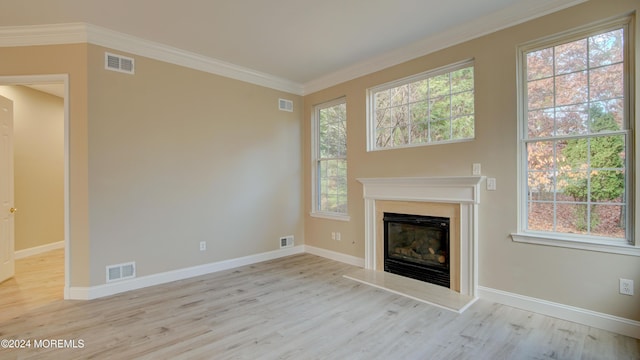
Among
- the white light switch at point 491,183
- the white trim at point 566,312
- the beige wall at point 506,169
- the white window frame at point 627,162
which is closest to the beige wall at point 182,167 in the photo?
the beige wall at point 506,169

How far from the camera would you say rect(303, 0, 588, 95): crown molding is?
281 cm

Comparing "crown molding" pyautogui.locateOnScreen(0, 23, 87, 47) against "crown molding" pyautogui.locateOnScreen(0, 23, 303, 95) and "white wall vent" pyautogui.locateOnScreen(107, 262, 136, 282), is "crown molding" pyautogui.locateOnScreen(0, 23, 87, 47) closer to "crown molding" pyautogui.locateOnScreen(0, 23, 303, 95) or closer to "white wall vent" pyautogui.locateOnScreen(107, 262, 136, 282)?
"crown molding" pyautogui.locateOnScreen(0, 23, 303, 95)

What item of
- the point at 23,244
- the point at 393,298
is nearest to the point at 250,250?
the point at 393,298

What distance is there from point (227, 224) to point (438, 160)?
3.03m

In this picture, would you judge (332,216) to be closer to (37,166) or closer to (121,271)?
(121,271)

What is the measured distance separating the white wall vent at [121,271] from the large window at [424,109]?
3.45 metres

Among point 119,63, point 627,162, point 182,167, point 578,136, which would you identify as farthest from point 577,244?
point 119,63

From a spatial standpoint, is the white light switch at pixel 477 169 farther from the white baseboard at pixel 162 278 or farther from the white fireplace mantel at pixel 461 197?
the white baseboard at pixel 162 278

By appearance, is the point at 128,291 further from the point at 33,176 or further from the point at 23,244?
the point at 33,176

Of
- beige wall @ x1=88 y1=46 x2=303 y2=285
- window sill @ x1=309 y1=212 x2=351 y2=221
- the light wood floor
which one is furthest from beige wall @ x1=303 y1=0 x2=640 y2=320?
beige wall @ x1=88 y1=46 x2=303 y2=285

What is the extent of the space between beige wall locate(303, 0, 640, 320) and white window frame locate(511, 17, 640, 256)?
58 mm

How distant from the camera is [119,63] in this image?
345 cm

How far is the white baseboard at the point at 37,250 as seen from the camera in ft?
16.2

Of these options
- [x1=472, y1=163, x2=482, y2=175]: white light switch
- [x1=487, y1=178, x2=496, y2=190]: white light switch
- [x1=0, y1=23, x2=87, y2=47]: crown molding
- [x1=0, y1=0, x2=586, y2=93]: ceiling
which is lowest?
[x1=487, y1=178, x2=496, y2=190]: white light switch
